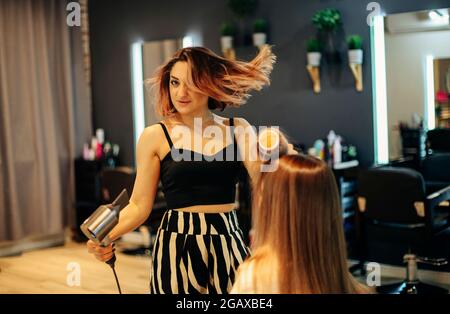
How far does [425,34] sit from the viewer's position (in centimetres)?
381

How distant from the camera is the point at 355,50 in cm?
396

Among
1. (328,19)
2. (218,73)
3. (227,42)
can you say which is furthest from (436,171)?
(218,73)

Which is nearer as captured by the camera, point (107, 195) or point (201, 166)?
point (201, 166)

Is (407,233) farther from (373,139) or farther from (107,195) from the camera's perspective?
(107,195)

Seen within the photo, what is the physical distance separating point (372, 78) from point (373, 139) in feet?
1.23

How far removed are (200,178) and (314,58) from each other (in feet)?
8.16

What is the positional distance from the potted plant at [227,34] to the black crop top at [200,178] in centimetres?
276

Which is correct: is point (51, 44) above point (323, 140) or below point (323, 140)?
above

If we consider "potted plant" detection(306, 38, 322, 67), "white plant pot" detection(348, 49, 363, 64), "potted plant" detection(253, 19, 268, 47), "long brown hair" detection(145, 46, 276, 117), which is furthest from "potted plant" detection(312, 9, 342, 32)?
"long brown hair" detection(145, 46, 276, 117)

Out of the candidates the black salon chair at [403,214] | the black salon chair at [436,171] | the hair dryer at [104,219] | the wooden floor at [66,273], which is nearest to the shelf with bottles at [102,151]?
the wooden floor at [66,273]

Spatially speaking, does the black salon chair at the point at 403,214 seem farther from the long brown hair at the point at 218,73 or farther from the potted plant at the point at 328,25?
the long brown hair at the point at 218,73

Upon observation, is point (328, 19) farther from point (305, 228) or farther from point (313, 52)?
point (305, 228)
